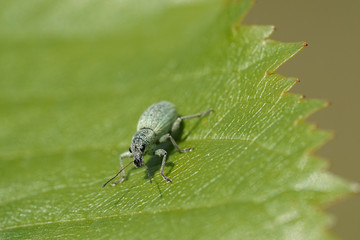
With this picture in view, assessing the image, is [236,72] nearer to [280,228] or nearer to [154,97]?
[154,97]

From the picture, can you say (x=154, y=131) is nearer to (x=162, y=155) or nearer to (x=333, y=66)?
(x=162, y=155)

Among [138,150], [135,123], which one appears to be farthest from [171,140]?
[135,123]

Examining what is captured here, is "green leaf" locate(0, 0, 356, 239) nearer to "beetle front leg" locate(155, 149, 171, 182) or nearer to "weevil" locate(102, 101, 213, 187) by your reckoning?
"beetle front leg" locate(155, 149, 171, 182)

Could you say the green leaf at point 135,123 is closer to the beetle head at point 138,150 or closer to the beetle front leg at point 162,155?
the beetle front leg at point 162,155

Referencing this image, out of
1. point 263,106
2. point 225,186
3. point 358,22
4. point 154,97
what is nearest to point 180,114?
point 154,97

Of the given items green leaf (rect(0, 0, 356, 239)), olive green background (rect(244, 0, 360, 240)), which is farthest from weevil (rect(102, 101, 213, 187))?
olive green background (rect(244, 0, 360, 240))

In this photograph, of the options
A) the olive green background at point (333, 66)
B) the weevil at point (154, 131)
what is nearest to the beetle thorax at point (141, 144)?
the weevil at point (154, 131)
